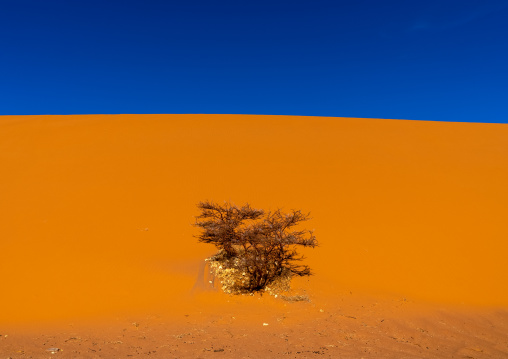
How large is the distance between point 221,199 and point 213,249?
97.8 inches

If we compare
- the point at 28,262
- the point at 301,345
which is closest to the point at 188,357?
the point at 301,345

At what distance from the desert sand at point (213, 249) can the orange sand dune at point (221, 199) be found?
0.05 m

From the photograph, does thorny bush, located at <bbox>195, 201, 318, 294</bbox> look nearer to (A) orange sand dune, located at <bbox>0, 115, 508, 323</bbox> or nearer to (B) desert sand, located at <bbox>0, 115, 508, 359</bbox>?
(B) desert sand, located at <bbox>0, 115, 508, 359</bbox>

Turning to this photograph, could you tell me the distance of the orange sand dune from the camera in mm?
6320

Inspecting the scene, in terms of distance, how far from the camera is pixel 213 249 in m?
7.76

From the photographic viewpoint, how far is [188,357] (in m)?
3.79

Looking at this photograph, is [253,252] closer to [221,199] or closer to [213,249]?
[213,249]

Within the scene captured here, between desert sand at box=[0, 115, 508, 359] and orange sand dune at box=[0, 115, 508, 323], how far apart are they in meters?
0.05

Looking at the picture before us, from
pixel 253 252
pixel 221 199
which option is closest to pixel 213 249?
pixel 253 252

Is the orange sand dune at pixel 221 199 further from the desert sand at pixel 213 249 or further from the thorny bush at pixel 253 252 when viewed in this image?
the thorny bush at pixel 253 252

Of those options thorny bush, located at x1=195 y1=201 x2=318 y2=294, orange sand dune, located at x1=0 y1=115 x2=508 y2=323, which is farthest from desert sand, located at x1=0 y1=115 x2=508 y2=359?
thorny bush, located at x1=195 y1=201 x2=318 y2=294

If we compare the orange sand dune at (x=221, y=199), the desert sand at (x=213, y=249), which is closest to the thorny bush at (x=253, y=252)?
the desert sand at (x=213, y=249)

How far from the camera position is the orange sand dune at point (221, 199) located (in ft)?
20.7

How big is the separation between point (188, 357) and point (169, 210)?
582cm
